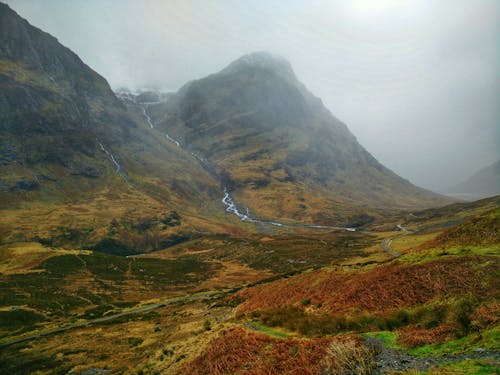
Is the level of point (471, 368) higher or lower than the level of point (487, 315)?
lower

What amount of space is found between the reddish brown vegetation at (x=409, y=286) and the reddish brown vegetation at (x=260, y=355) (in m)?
7.81

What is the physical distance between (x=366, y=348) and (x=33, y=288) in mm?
101986

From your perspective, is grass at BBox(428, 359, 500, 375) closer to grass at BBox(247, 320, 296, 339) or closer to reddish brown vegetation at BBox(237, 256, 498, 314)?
reddish brown vegetation at BBox(237, 256, 498, 314)

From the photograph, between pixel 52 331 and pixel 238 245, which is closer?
pixel 52 331

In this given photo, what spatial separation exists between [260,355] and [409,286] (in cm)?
1286

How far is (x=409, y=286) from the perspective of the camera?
24141 millimetres

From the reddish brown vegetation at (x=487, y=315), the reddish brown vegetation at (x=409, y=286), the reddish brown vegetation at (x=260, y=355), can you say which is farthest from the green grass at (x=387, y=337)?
the reddish brown vegetation at (x=409, y=286)

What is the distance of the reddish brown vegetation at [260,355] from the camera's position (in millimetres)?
16078

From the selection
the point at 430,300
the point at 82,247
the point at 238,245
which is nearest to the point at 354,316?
the point at 430,300

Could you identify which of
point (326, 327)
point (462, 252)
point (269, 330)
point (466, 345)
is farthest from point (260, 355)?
point (462, 252)

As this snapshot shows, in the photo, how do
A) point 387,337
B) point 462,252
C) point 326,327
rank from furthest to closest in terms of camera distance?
point 462,252 < point 326,327 < point 387,337

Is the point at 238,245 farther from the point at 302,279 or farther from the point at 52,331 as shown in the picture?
the point at 302,279

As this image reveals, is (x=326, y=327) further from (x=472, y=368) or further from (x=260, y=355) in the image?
(x=472, y=368)

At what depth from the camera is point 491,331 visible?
14.1m
